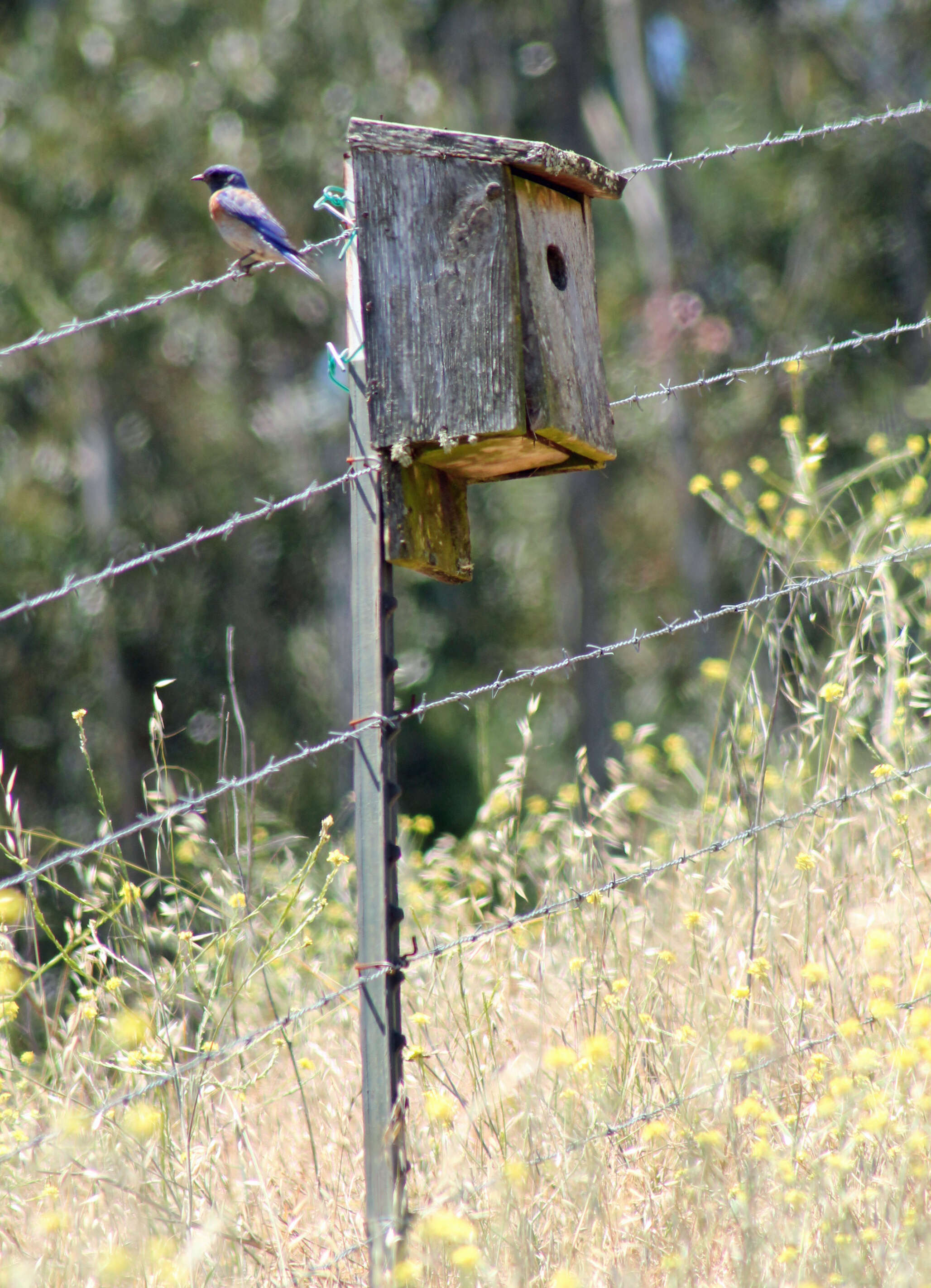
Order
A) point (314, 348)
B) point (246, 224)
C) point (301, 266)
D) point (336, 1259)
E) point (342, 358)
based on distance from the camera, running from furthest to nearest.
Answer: point (314, 348) → point (246, 224) → point (301, 266) → point (342, 358) → point (336, 1259)

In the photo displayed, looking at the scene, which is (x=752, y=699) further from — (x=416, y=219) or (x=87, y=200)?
(x=87, y=200)

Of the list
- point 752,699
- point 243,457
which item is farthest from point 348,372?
point 243,457

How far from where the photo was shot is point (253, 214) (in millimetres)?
5020

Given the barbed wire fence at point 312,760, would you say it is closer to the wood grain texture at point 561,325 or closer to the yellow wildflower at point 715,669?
the wood grain texture at point 561,325

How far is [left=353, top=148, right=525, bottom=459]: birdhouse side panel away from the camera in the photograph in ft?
9.16

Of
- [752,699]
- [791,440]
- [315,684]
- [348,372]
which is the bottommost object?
[315,684]

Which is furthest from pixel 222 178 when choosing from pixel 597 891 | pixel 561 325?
pixel 597 891

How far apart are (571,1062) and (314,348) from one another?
1245cm

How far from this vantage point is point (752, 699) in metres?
3.50

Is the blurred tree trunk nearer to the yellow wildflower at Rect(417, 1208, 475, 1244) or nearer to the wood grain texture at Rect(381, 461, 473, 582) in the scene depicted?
the wood grain texture at Rect(381, 461, 473, 582)

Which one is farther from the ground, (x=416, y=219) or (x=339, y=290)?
(x=339, y=290)

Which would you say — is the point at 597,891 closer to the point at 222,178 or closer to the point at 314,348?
the point at 222,178

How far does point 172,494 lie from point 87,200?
288 cm

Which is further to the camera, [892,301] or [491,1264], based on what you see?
[892,301]
